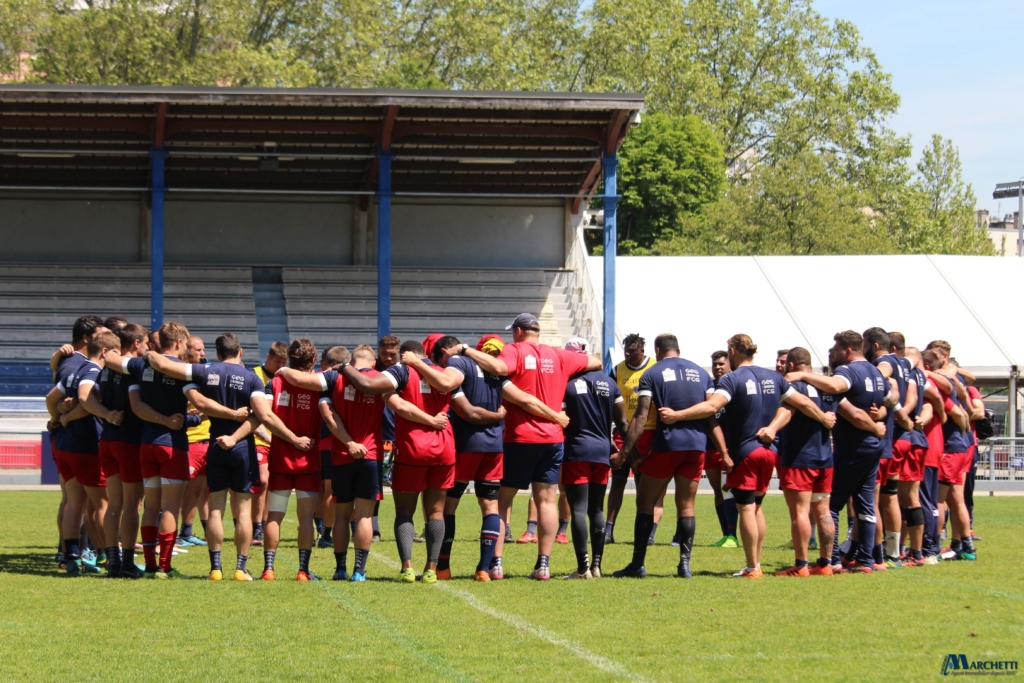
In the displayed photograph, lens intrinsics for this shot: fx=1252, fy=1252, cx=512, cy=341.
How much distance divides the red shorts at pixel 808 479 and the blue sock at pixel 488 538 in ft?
7.57

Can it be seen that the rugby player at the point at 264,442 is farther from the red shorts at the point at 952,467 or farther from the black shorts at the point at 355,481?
the red shorts at the point at 952,467

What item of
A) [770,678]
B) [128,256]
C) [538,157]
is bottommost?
[770,678]

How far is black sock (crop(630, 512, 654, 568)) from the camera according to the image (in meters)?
9.73

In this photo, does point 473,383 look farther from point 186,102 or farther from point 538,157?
point 538,157

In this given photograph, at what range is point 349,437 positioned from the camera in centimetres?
926

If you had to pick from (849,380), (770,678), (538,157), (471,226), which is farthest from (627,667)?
(471,226)

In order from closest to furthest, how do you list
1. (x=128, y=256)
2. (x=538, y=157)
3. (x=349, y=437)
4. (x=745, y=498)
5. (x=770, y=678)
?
(x=770, y=678), (x=349, y=437), (x=745, y=498), (x=538, y=157), (x=128, y=256)

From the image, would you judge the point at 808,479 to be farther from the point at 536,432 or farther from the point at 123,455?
the point at 123,455

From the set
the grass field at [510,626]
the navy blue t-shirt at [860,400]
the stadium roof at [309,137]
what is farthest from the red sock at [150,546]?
the stadium roof at [309,137]

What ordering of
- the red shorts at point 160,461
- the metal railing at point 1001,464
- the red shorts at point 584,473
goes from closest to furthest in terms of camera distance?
1. the red shorts at point 160,461
2. the red shorts at point 584,473
3. the metal railing at point 1001,464

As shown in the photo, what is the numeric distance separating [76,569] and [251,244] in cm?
2189

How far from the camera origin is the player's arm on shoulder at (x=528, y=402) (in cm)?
938

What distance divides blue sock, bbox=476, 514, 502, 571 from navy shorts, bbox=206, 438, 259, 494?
180cm

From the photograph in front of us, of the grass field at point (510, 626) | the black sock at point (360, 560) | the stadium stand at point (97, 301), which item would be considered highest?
the stadium stand at point (97, 301)
